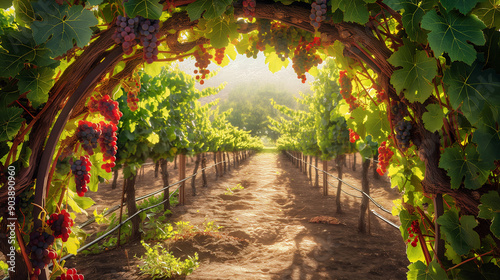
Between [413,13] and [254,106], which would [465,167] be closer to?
[413,13]

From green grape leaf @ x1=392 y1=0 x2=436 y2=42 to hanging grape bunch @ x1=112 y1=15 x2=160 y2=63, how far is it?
1.19 meters

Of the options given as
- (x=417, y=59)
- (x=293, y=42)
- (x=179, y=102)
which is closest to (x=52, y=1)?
(x=293, y=42)

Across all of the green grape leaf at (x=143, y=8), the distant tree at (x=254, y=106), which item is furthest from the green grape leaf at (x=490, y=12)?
the distant tree at (x=254, y=106)

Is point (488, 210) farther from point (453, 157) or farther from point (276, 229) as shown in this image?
point (276, 229)

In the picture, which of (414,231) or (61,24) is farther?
(414,231)

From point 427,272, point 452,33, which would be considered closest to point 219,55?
point 452,33

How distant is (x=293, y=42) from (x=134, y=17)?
122cm

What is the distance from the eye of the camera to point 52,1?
46.6 inches

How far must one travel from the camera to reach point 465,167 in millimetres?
1400

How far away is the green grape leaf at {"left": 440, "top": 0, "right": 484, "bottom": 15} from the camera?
111cm

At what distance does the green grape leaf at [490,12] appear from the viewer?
124 cm

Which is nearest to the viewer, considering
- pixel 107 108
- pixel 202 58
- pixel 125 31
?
pixel 125 31

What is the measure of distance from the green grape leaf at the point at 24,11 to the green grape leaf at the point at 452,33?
1.70 metres

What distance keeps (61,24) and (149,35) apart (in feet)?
1.24
